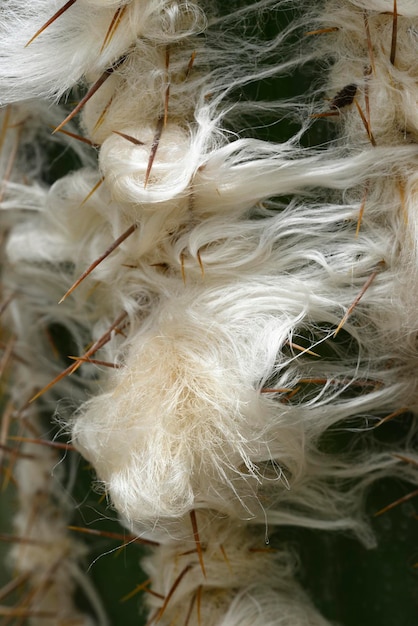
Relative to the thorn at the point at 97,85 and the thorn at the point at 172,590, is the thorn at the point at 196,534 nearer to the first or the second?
the thorn at the point at 172,590

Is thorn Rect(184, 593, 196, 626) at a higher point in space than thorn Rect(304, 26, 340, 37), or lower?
lower

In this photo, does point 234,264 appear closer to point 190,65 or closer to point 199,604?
point 190,65

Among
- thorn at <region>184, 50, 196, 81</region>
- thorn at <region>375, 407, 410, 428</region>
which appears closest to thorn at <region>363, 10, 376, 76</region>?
thorn at <region>184, 50, 196, 81</region>

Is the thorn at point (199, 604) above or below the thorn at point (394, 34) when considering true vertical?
below

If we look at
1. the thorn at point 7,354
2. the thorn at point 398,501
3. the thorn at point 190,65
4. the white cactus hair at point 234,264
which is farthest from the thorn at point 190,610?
the thorn at point 190,65

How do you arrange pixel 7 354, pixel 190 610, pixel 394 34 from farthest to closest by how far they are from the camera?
pixel 7 354 → pixel 190 610 → pixel 394 34

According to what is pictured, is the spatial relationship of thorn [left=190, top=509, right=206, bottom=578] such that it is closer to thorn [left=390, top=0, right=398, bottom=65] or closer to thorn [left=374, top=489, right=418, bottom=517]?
thorn [left=374, top=489, right=418, bottom=517]

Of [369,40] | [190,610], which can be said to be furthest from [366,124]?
[190,610]

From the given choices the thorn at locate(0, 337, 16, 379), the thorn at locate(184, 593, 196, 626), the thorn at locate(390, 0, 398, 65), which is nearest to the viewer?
the thorn at locate(390, 0, 398, 65)
